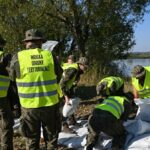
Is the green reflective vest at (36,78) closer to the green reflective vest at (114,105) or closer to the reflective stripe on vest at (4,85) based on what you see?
the reflective stripe on vest at (4,85)

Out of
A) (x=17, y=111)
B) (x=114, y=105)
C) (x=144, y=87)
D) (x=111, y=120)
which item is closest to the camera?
(x=111, y=120)

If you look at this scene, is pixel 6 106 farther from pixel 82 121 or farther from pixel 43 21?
pixel 43 21

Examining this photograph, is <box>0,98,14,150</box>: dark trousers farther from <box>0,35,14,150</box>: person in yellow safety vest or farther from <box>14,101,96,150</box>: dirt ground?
<box>14,101,96,150</box>: dirt ground

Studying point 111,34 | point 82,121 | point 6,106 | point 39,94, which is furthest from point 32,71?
point 111,34

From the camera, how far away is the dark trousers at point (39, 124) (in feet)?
20.8

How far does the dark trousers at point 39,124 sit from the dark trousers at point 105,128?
67 centimetres

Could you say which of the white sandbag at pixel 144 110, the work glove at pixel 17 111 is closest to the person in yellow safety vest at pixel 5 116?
the work glove at pixel 17 111

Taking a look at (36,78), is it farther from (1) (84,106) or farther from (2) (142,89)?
(1) (84,106)

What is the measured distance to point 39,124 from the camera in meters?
6.48

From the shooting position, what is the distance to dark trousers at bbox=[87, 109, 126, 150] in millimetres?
6816

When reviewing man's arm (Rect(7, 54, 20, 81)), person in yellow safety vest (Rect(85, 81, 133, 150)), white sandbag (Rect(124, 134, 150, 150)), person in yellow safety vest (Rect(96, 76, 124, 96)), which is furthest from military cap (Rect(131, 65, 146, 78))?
man's arm (Rect(7, 54, 20, 81))

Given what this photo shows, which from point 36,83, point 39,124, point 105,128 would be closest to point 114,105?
point 105,128

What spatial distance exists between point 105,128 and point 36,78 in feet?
4.62

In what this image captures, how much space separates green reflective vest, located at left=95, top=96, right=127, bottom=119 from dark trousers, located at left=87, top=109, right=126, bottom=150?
0.21 feet
